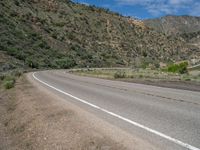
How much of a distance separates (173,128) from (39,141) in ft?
12.0

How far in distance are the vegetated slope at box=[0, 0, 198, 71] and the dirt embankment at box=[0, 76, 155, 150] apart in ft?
128

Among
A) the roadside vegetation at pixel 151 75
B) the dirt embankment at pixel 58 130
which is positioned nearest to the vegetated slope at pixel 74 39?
the roadside vegetation at pixel 151 75

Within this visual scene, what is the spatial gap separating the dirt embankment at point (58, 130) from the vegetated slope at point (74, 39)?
128 feet

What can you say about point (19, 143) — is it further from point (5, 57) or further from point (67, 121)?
point (5, 57)

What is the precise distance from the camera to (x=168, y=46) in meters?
102

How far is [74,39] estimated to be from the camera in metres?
84.0

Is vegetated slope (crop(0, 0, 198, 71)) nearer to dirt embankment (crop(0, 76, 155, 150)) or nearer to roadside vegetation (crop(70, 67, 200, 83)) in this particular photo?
roadside vegetation (crop(70, 67, 200, 83))

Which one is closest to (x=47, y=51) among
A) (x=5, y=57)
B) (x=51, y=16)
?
(x=5, y=57)

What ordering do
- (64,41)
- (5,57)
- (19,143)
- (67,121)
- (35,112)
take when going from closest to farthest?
(19,143) < (67,121) < (35,112) < (5,57) < (64,41)

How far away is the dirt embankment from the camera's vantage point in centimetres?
793

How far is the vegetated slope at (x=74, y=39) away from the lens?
67562 mm

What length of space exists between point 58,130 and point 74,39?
74.8 meters

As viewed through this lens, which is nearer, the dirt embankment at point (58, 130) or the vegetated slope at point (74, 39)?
the dirt embankment at point (58, 130)

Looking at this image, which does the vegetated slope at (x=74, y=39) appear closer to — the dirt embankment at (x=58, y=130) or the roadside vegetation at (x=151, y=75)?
the roadside vegetation at (x=151, y=75)
